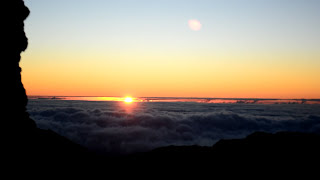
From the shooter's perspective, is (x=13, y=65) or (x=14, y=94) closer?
(x=14, y=94)

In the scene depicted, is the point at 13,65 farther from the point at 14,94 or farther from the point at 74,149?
the point at 74,149

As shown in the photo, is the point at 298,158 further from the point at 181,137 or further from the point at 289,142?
the point at 181,137

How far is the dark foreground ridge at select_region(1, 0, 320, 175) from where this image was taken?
2303cm

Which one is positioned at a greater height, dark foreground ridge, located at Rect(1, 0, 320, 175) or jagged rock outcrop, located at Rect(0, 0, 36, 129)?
jagged rock outcrop, located at Rect(0, 0, 36, 129)

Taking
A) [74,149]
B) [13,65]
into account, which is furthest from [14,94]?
[74,149]

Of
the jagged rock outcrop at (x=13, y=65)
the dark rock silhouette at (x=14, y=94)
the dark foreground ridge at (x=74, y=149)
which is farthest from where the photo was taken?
the dark foreground ridge at (x=74, y=149)

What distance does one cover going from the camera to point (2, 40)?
2295 cm

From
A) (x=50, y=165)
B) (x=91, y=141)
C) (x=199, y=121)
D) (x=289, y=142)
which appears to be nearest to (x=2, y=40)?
(x=50, y=165)

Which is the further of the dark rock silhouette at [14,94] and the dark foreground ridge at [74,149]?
the dark foreground ridge at [74,149]

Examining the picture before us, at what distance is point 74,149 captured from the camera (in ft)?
142

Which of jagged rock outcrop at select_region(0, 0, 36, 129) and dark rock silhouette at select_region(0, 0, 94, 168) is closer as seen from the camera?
dark rock silhouette at select_region(0, 0, 94, 168)

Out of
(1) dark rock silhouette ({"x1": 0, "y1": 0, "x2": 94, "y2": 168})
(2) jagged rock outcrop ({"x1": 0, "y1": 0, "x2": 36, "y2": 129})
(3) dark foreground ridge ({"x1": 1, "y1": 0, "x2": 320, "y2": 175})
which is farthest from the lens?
(3) dark foreground ridge ({"x1": 1, "y1": 0, "x2": 320, "y2": 175})

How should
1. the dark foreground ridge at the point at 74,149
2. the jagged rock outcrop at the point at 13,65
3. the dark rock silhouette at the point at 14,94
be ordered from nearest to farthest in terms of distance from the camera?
the dark rock silhouette at the point at 14,94 < the jagged rock outcrop at the point at 13,65 < the dark foreground ridge at the point at 74,149

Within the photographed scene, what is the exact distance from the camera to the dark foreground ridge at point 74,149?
23031mm
